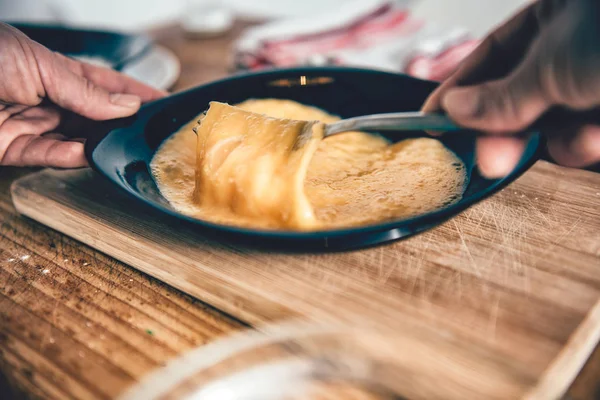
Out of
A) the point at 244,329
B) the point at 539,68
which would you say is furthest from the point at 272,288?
the point at 539,68

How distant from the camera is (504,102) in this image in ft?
1.67

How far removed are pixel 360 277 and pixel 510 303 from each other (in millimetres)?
151

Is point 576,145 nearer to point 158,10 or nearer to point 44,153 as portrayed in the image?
point 44,153

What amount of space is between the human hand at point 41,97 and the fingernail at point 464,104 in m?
0.45

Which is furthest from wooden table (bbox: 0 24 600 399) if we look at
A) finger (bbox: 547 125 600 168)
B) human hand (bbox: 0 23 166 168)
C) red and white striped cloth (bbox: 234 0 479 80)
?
red and white striped cloth (bbox: 234 0 479 80)

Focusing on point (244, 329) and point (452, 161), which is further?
point (452, 161)

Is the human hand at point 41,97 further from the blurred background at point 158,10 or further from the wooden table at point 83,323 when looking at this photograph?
the blurred background at point 158,10

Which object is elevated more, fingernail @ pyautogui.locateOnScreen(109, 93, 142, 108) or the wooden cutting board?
fingernail @ pyautogui.locateOnScreen(109, 93, 142, 108)

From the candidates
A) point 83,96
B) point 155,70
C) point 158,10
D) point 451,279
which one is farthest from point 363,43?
point 158,10

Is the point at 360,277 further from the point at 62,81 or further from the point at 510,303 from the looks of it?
the point at 62,81

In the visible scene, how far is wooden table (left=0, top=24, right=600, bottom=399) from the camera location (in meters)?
0.48

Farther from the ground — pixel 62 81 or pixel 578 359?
pixel 62 81

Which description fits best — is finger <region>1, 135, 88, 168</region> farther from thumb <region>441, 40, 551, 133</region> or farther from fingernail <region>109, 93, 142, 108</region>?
thumb <region>441, 40, 551, 133</region>

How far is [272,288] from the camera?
52 centimetres
